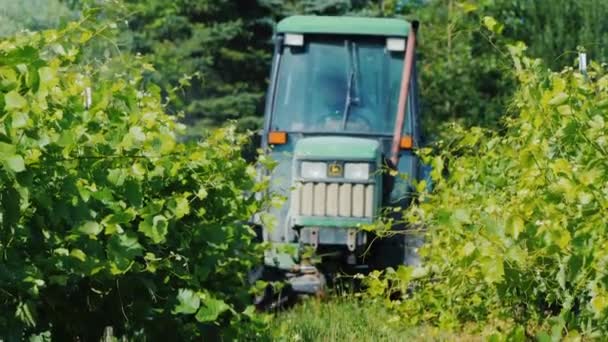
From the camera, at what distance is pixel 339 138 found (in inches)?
431

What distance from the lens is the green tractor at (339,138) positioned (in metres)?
10.4

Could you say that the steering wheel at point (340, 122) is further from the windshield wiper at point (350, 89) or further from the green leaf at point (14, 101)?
the green leaf at point (14, 101)

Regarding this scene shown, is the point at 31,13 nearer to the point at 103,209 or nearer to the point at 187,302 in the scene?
the point at 187,302

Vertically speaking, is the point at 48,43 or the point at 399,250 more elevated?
the point at 48,43

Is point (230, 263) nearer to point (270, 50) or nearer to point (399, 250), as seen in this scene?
point (399, 250)

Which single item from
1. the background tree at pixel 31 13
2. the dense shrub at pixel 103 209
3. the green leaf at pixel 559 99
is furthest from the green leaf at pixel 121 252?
the background tree at pixel 31 13

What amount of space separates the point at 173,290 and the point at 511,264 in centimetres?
168

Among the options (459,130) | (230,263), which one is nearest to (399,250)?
(459,130)

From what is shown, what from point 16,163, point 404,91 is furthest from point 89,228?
point 404,91

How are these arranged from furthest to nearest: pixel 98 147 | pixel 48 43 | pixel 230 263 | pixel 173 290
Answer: pixel 230 263 → pixel 173 290 → pixel 48 43 → pixel 98 147

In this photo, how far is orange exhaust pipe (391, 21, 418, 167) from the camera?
34.9 ft

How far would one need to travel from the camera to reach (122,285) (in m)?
5.36

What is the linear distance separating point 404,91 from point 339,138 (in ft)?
2.27

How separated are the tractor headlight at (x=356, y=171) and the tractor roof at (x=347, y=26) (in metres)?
1.63
